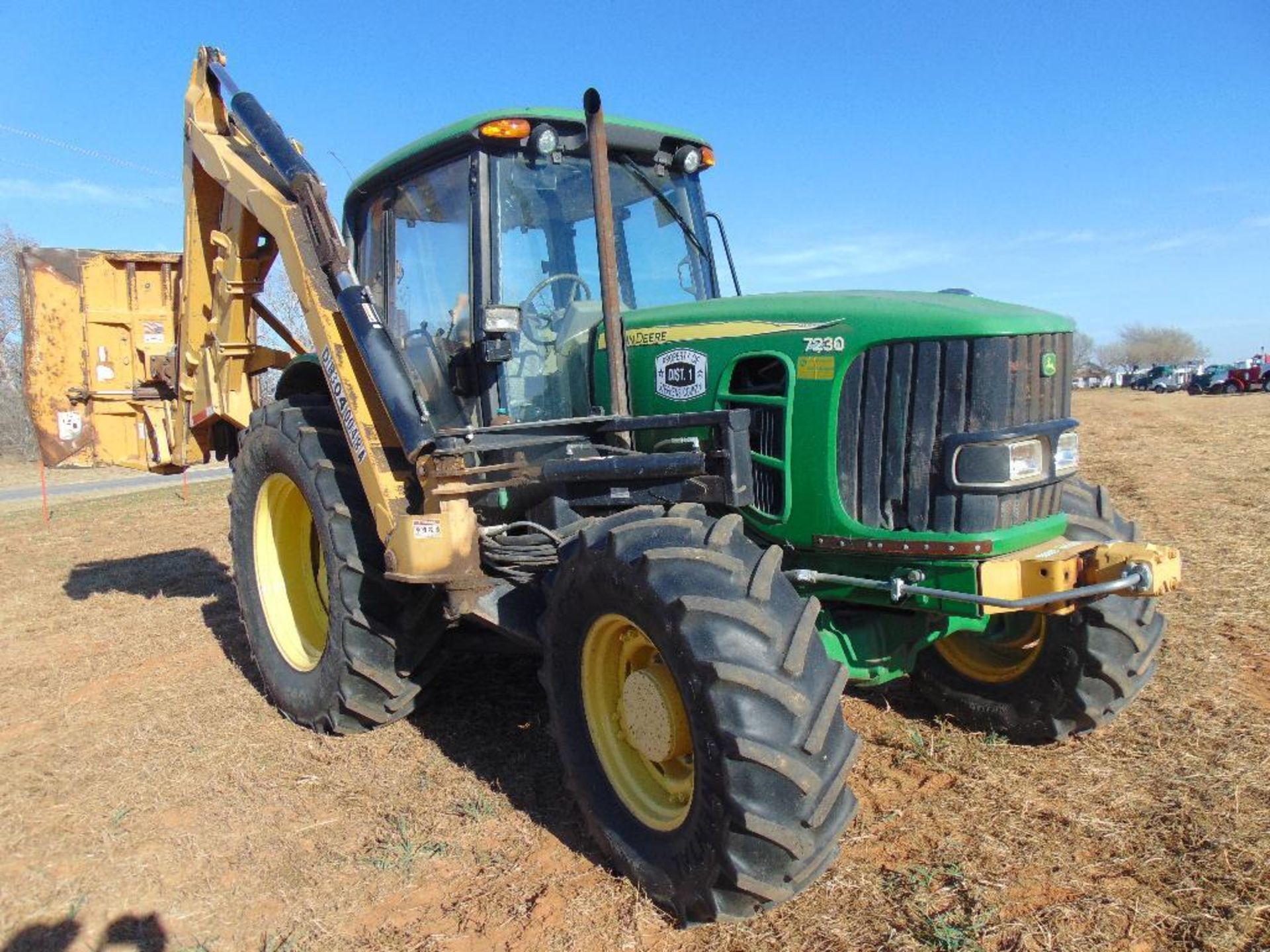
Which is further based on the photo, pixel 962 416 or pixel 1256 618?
pixel 1256 618

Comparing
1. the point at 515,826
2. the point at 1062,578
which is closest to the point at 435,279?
the point at 515,826

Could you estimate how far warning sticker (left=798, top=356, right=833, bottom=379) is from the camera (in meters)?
3.31

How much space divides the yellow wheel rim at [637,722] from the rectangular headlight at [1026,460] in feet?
4.29

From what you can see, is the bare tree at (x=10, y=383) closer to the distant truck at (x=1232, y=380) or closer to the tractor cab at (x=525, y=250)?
the tractor cab at (x=525, y=250)

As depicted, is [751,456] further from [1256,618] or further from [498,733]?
[1256,618]

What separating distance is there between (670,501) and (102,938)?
7.61ft

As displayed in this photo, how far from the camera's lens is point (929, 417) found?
3146 mm

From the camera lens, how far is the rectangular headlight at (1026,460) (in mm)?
3139

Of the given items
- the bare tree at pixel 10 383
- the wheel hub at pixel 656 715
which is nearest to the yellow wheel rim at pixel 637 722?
the wheel hub at pixel 656 715

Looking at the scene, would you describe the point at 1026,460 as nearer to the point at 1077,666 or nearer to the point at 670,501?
the point at 1077,666

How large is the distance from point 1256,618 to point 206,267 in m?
6.32

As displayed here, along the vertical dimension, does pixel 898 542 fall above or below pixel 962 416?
below

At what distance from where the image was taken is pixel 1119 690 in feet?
12.3

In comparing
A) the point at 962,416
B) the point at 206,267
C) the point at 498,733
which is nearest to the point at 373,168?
the point at 206,267
